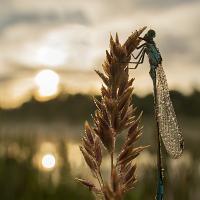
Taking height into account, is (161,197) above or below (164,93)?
below

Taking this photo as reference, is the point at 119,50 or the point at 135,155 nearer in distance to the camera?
the point at 135,155

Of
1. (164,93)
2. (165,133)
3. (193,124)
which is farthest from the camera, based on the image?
(193,124)

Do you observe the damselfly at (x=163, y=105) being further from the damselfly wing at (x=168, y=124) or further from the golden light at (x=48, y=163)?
the golden light at (x=48, y=163)

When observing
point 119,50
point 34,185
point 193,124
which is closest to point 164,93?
point 119,50

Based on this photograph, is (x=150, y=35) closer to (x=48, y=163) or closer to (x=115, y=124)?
(x=115, y=124)

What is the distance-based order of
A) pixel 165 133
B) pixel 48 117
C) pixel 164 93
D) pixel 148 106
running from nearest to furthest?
pixel 165 133 < pixel 164 93 < pixel 148 106 < pixel 48 117

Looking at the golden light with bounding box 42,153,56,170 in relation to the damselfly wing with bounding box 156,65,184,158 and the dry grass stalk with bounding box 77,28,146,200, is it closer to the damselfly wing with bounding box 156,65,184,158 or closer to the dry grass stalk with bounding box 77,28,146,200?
the damselfly wing with bounding box 156,65,184,158

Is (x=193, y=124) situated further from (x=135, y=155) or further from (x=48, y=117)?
(x=135, y=155)

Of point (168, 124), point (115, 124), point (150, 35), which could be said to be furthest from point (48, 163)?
point (115, 124)
